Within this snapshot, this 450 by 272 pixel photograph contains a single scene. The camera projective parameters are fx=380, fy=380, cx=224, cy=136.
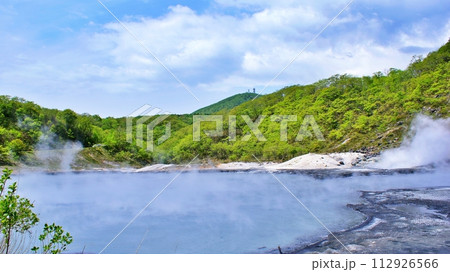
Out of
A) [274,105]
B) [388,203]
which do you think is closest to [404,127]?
[274,105]

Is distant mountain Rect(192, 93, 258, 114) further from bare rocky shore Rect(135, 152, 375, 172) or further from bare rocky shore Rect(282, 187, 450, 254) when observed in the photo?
bare rocky shore Rect(282, 187, 450, 254)

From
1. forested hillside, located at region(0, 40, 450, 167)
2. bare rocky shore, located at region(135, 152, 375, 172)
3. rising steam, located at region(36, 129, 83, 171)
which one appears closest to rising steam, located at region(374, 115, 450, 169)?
forested hillside, located at region(0, 40, 450, 167)

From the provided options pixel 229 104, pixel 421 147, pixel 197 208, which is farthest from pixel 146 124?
pixel 421 147

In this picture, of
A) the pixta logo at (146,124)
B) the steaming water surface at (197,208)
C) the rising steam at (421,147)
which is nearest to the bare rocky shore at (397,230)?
the steaming water surface at (197,208)

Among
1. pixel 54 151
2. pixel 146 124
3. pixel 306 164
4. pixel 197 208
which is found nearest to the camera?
pixel 197 208

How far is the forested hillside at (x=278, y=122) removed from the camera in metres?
8.77

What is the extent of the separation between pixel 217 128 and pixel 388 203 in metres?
6.49

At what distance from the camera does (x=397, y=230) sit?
3.54 m

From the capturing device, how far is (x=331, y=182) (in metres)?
7.82

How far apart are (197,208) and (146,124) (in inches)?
248

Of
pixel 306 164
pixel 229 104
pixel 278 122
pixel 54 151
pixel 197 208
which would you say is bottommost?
pixel 197 208

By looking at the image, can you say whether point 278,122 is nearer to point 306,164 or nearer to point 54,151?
point 306,164
